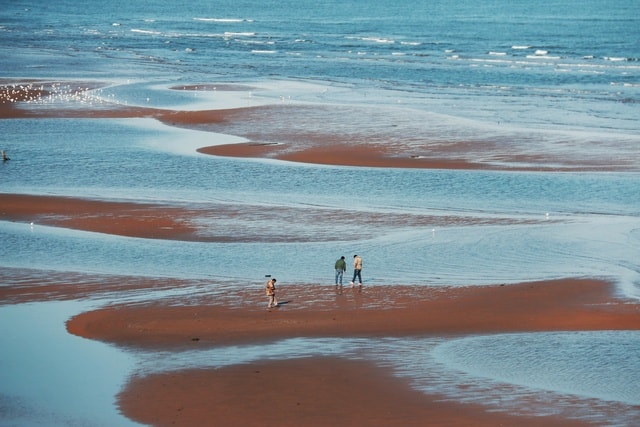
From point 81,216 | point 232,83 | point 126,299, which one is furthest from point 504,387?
point 232,83

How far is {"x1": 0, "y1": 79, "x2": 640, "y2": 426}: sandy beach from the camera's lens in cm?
1933

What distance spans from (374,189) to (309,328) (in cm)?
1677

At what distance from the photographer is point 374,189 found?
133 ft

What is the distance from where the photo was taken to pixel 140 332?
23984mm

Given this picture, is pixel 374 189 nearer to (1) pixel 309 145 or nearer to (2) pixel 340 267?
(1) pixel 309 145

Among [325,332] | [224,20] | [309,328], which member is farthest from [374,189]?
[224,20]

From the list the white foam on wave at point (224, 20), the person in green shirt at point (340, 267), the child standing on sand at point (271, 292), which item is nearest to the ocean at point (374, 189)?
the person in green shirt at point (340, 267)

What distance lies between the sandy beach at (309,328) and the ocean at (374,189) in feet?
2.10

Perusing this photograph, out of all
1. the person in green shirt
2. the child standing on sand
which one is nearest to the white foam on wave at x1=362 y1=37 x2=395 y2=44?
the person in green shirt

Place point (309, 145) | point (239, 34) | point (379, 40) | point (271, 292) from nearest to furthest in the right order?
1. point (271, 292)
2. point (309, 145)
3. point (379, 40)
4. point (239, 34)

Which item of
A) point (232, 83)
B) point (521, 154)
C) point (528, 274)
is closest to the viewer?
point (528, 274)

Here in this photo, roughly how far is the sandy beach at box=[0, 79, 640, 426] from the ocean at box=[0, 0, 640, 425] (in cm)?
64

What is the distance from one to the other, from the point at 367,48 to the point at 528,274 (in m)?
85.6

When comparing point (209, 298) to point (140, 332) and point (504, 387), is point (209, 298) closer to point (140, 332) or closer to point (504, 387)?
point (140, 332)
